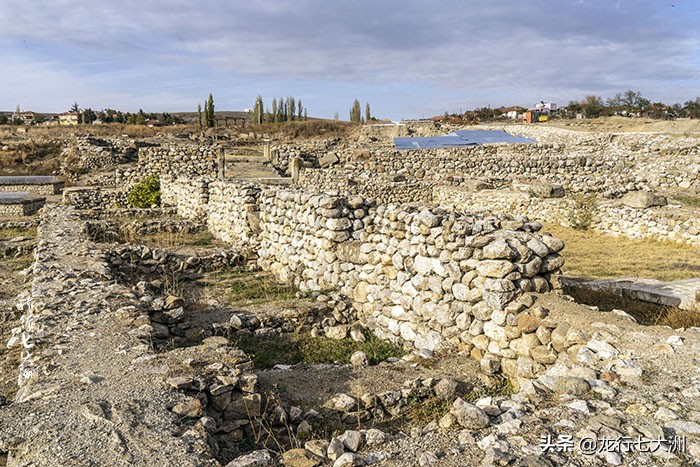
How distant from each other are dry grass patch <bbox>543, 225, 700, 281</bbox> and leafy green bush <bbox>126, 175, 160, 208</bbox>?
14.4 metres

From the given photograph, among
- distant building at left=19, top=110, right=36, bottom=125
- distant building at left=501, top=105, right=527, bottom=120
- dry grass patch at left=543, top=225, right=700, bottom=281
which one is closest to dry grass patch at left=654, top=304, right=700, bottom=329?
dry grass patch at left=543, top=225, right=700, bottom=281

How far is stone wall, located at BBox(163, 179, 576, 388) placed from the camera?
16.8ft

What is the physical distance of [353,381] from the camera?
4781 millimetres

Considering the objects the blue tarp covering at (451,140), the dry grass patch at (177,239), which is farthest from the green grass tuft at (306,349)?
the blue tarp covering at (451,140)

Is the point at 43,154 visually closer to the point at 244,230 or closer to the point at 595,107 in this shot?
the point at 244,230

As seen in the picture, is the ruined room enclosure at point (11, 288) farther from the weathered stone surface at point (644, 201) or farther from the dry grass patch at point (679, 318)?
the weathered stone surface at point (644, 201)

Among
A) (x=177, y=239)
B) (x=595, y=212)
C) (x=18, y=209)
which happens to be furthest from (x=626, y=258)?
(x=18, y=209)

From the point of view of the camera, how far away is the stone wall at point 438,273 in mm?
5121

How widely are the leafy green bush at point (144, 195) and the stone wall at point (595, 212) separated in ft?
37.7

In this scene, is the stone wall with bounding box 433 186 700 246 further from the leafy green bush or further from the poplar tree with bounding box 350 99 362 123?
the poplar tree with bounding box 350 99 362 123

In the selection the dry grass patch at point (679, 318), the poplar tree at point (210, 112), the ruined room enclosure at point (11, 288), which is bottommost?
the ruined room enclosure at point (11, 288)

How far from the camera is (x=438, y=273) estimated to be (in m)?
5.87

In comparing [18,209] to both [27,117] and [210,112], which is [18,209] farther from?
[27,117]

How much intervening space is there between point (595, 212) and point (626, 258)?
509 cm
